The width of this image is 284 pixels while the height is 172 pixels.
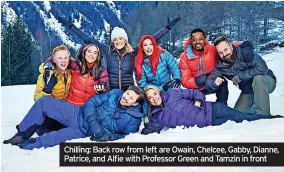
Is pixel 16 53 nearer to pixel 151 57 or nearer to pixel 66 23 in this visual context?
pixel 66 23

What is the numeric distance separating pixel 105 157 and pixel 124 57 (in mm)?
1387

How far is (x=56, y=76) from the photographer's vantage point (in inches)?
178

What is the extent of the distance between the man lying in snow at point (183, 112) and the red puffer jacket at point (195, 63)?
14.5 inches

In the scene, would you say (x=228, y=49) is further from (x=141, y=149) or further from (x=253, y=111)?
(x=141, y=149)

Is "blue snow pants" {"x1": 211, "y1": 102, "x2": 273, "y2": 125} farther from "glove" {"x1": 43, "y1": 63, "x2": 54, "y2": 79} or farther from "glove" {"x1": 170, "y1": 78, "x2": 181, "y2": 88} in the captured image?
"glove" {"x1": 43, "y1": 63, "x2": 54, "y2": 79}

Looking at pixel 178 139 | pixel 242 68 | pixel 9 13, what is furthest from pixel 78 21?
pixel 178 139

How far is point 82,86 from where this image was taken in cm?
461

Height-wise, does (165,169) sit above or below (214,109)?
below

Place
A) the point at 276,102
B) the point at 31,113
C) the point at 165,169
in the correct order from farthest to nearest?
the point at 276,102 < the point at 31,113 < the point at 165,169

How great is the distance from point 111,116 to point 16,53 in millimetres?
2846

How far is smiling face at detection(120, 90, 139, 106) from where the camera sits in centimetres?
414

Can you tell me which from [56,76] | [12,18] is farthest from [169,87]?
[12,18]
